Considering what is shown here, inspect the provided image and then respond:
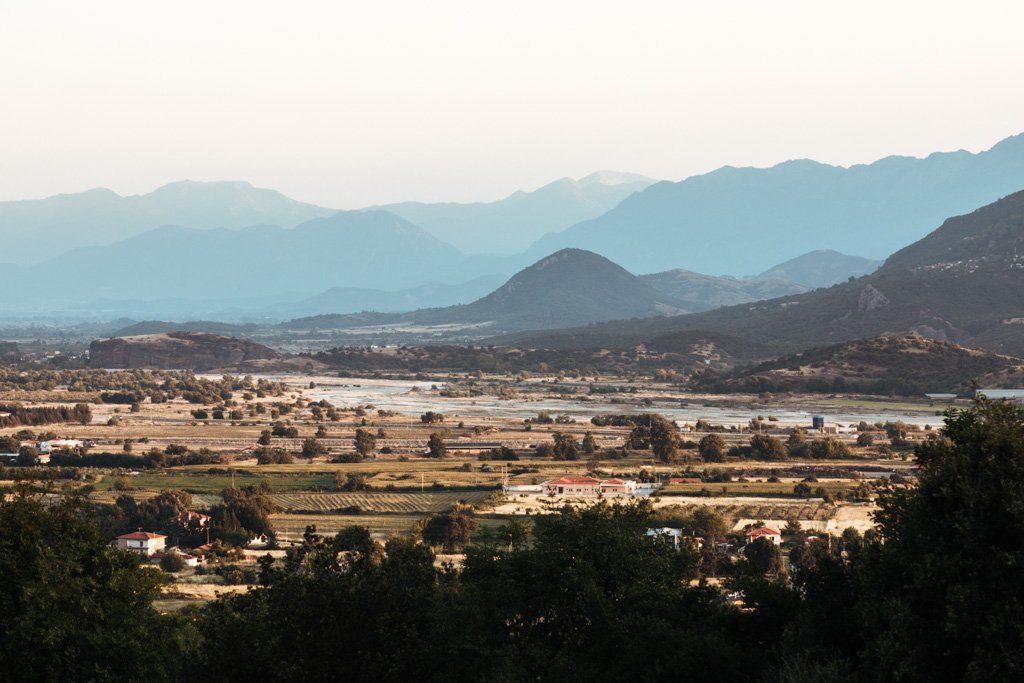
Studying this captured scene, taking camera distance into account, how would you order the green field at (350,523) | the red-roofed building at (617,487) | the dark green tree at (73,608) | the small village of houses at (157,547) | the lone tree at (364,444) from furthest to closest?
the lone tree at (364,444), the red-roofed building at (617,487), the green field at (350,523), the small village of houses at (157,547), the dark green tree at (73,608)

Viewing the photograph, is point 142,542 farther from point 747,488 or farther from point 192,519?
point 747,488

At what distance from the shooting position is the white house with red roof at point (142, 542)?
5338cm

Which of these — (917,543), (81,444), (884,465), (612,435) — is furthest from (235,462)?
(917,543)

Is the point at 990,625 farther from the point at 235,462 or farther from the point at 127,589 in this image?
the point at 235,462

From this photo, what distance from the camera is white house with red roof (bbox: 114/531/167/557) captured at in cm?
5338

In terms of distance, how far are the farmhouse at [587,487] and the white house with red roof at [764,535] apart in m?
13.0

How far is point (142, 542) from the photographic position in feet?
177

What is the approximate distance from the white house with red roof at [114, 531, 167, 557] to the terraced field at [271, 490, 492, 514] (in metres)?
11.2

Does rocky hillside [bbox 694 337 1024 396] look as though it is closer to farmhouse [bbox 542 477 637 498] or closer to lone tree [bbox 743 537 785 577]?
farmhouse [bbox 542 477 637 498]

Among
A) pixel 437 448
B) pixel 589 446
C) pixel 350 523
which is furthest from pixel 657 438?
pixel 350 523

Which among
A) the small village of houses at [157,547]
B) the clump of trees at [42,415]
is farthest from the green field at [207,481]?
the clump of trees at [42,415]

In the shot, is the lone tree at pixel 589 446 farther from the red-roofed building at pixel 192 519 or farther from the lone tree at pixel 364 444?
the red-roofed building at pixel 192 519

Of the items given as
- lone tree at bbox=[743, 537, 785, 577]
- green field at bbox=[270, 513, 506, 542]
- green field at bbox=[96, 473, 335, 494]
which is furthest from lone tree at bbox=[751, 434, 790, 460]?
lone tree at bbox=[743, 537, 785, 577]

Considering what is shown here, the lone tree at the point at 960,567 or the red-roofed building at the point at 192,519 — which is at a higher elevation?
the lone tree at the point at 960,567
